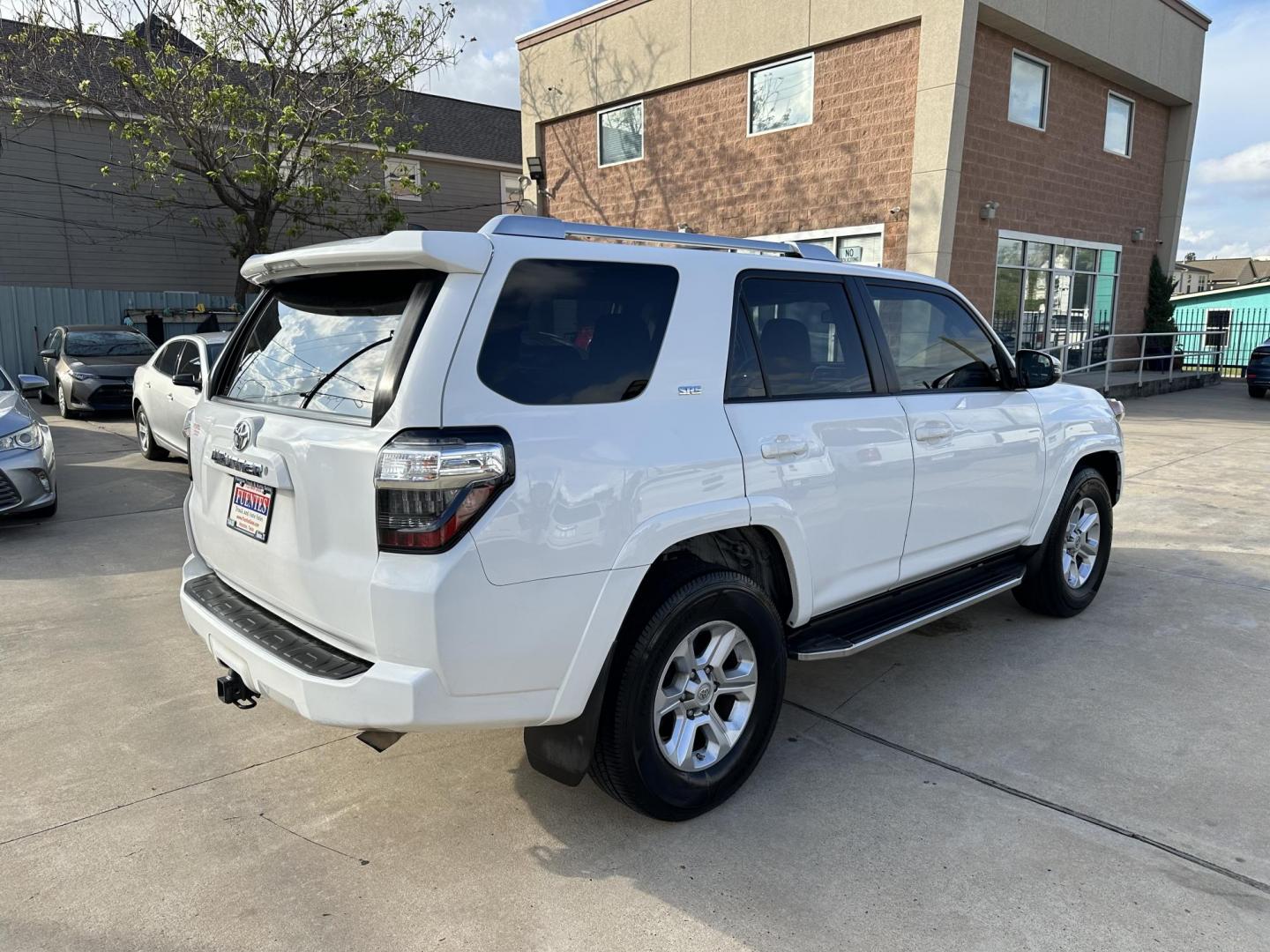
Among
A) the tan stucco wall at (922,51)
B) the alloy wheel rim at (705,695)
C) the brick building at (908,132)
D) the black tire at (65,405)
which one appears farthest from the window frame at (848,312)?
the black tire at (65,405)

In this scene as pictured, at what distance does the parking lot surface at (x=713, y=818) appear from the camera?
252cm

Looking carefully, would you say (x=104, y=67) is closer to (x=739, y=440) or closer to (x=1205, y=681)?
(x=739, y=440)

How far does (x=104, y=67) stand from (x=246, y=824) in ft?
59.7

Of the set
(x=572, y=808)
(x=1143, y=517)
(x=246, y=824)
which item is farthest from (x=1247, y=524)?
(x=246, y=824)

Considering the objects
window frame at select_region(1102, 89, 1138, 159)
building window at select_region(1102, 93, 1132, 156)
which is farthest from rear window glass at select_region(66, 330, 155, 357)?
building window at select_region(1102, 93, 1132, 156)

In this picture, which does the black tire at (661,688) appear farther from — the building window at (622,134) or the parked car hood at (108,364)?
the building window at (622,134)

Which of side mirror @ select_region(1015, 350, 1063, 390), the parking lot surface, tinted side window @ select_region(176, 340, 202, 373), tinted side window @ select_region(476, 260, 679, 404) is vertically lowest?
the parking lot surface

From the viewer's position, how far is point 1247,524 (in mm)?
7086

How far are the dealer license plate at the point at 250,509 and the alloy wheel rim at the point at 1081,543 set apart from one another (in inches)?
159

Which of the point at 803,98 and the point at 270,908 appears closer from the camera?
the point at 270,908

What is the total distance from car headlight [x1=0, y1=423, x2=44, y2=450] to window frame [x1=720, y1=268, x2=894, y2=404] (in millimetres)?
6069

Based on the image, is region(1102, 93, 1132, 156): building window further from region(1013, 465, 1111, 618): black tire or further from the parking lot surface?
the parking lot surface

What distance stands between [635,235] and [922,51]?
39.9 feet

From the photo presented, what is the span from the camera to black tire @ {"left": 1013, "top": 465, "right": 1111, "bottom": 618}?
4.74 meters
